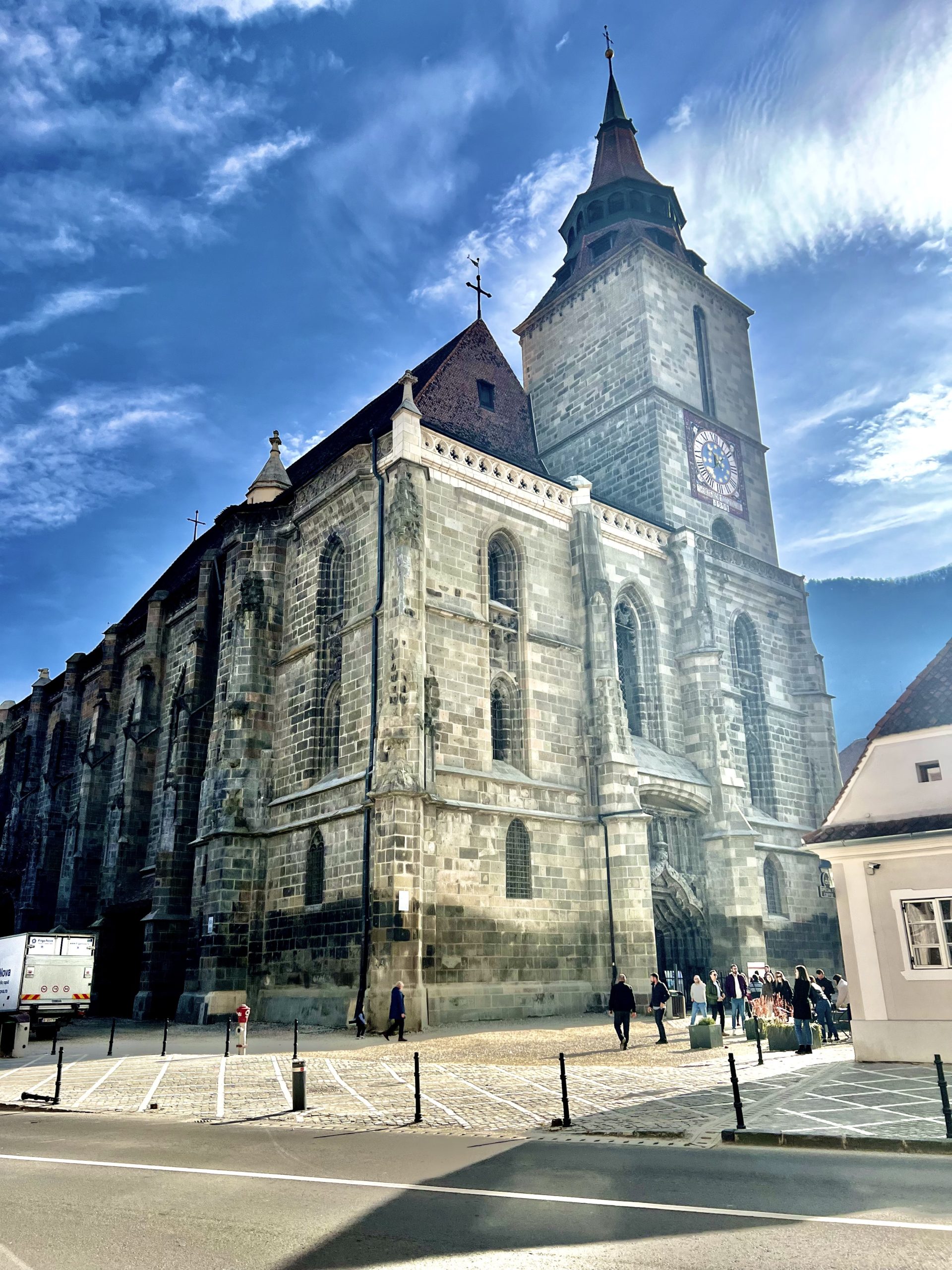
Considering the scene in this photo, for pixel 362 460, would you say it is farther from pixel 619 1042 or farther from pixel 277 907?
pixel 619 1042

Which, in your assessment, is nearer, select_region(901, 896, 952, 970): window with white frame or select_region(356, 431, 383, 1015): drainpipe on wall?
select_region(901, 896, 952, 970): window with white frame

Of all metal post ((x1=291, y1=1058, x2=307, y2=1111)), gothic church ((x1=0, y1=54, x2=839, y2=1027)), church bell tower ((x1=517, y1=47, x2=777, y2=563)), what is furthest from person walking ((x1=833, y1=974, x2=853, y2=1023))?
church bell tower ((x1=517, y1=47, x2=777, y2=563))

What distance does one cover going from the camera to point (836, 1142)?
8.80m

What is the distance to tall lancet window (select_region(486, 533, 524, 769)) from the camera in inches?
979

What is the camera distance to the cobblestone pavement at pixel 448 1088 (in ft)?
34.4

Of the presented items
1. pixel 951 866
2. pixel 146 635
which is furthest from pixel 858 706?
pixel 951 866

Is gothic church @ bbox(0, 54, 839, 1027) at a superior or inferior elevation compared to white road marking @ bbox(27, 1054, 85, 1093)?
superior

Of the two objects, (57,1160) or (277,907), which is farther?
(277,907)

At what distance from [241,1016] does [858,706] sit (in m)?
168

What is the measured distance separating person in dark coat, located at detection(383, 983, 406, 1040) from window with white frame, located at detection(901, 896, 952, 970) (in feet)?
30.2

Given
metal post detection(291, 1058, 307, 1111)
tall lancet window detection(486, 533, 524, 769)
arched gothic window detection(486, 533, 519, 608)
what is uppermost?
arched gothic window detection(486, 533, 519, 608)

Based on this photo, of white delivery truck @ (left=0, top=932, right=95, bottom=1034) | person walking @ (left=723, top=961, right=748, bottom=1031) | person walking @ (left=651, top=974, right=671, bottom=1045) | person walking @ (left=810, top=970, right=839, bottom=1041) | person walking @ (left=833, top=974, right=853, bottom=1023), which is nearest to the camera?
person walking @ (left=651, top=974, right=671, bottom=1045)

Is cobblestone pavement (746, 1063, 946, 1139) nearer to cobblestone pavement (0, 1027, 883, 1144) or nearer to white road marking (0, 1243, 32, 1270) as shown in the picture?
cobblestone pavement (0, 1027, 883, 1144)

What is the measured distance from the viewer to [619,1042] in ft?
58.3
